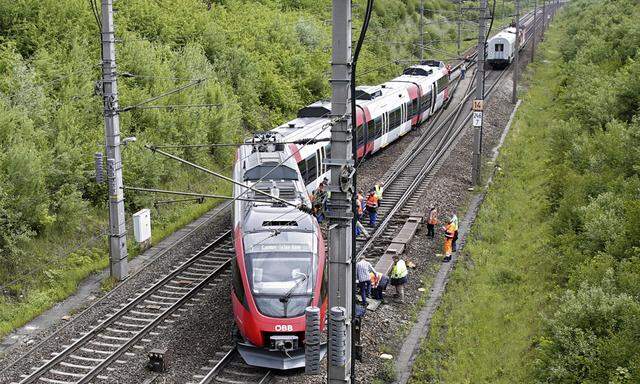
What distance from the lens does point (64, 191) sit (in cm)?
2191

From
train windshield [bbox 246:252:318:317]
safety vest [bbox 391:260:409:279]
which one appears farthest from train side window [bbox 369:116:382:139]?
train windshield [bbox 246:252:318:317]

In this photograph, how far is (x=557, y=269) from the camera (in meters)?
18.9

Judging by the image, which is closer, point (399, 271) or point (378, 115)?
point (399, 271)

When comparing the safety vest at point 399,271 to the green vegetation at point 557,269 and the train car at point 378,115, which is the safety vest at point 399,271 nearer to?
the green vegetation at point 557,269

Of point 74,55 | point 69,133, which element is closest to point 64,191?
point 69,133

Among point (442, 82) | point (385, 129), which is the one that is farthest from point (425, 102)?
point (385, 129)

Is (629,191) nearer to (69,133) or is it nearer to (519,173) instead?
(519,173)

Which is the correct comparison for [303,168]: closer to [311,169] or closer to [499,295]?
[311,169]

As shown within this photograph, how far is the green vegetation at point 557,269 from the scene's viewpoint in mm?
13656

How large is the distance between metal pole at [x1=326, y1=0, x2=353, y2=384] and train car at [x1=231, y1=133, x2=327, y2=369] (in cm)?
369

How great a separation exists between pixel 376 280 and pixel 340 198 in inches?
314

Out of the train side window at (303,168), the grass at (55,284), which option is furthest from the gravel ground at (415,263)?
the grass at (55,284)

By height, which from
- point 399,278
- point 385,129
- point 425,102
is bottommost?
point 399,278

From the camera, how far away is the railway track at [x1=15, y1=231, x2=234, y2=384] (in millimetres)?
15266
